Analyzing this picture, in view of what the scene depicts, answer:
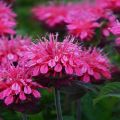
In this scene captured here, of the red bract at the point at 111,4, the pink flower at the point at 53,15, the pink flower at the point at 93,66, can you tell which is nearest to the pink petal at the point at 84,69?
the pink flower at the point at 93,66

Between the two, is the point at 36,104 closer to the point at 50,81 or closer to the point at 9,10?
the point at 50,81

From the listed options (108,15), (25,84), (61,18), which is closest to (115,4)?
(108,15)

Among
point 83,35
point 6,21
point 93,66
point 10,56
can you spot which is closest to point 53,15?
point 6,21

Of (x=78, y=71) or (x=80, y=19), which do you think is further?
(x=80, y=19)

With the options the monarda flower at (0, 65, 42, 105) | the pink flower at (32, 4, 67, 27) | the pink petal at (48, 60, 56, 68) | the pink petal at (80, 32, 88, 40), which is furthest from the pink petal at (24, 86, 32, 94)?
the pink flower at (32, 4, 67, 27)

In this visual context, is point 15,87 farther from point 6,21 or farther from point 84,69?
point 6,21

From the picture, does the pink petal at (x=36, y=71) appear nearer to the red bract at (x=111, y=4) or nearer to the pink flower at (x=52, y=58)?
the pink flower at (x=52, y=58)

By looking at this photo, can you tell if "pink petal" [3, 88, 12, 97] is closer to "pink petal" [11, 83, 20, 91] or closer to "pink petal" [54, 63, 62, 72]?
"pink petal" [11, 83, 20, 91]
